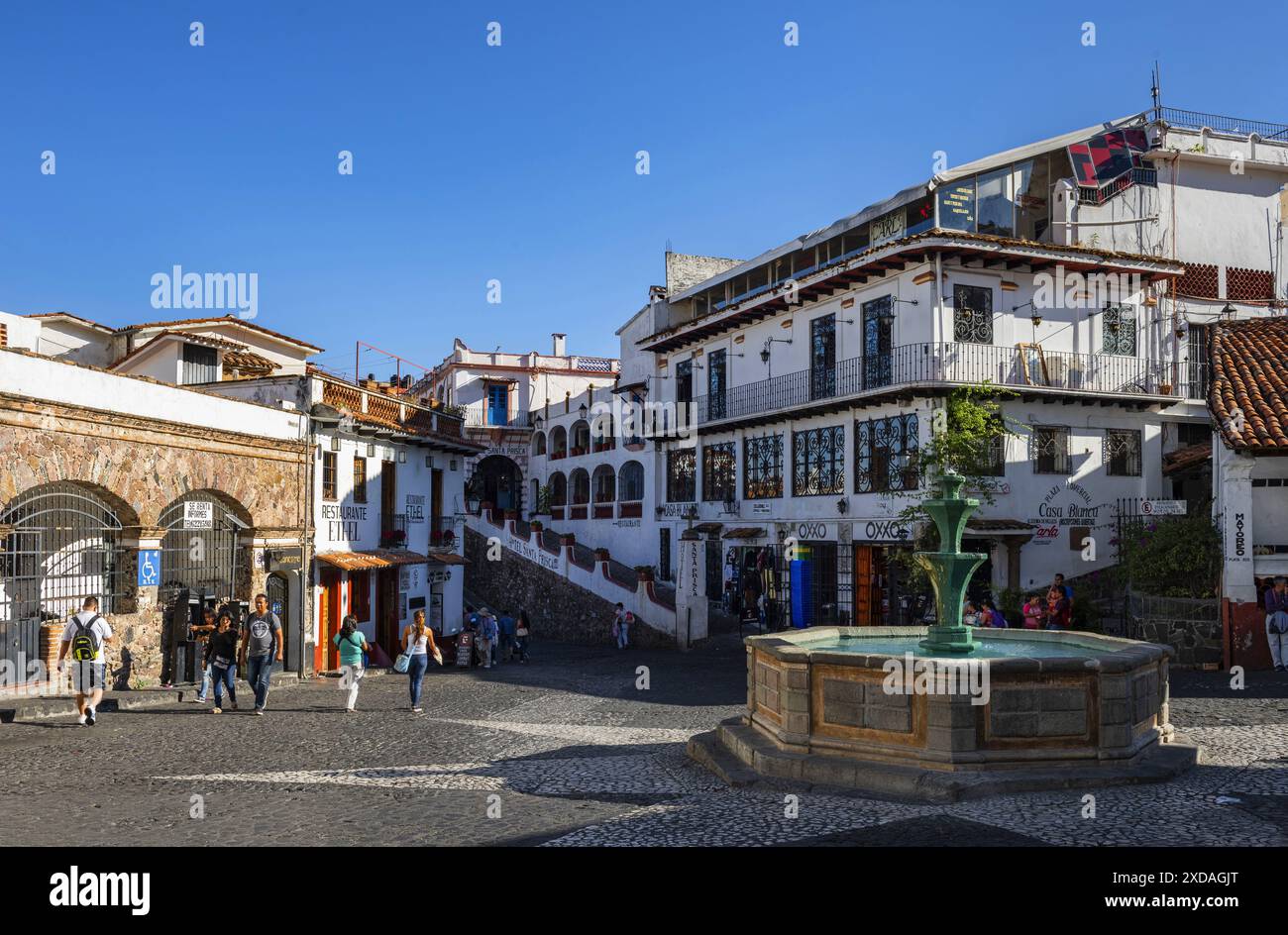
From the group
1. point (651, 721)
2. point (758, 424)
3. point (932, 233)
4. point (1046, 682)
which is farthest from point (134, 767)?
point (758, 424)

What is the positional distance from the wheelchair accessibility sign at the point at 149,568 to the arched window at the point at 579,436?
88.4 feet

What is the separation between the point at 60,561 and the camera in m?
16.6

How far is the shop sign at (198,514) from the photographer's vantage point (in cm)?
1889

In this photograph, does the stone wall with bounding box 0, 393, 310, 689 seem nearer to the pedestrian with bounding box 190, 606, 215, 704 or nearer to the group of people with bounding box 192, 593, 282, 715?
the pedestrian with bounding box 190, 606, 215, 704

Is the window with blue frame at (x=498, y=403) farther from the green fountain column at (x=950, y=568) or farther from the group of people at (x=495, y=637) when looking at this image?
the green fountain column at (x=950, y=568)

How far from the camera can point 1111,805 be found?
861cm

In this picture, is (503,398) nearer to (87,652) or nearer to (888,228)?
(888,228)

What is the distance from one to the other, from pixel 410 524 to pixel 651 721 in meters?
14.5

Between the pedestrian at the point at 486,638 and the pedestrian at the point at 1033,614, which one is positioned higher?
the pedestrian at the point at 1033,614

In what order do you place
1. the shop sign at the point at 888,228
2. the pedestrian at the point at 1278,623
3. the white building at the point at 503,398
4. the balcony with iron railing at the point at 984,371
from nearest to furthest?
1. the pedestrian at the point at 1278,623
2. the balcony with iron railing at the point at 984,371
3. the shop sign at the point at 888,228
4. the white building at the point at 503,398

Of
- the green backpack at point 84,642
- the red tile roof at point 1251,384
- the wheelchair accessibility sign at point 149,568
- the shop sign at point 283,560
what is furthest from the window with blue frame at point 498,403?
the green backpack at point 84,642

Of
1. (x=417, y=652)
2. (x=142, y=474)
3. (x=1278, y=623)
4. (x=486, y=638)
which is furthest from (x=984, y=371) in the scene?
(x=142, y=474)

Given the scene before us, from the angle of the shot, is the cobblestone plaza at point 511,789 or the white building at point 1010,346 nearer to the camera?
the cobblestone plaza at point 511,789

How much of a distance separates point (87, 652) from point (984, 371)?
63.9 ft
